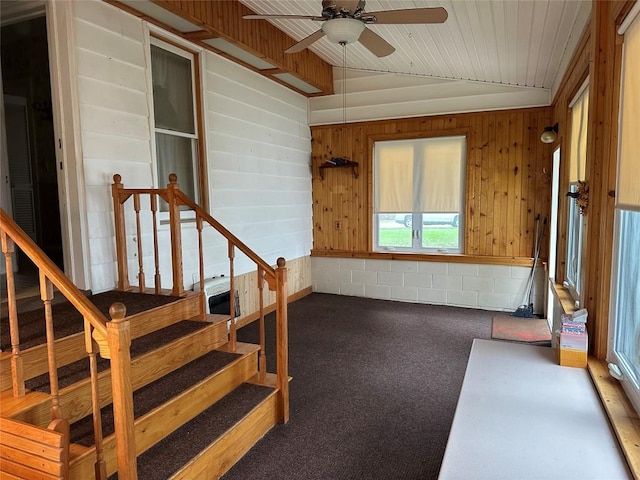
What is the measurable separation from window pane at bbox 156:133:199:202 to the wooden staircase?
68cm

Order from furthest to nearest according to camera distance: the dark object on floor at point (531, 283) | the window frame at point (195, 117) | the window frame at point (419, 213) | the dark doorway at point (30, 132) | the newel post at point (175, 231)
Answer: the window frame at point (419, 213), the dark object on floor at point (531, 283), the dark doorway at point (30, 132), the window frame at point (195, 117), the newel post at point (175, 231)

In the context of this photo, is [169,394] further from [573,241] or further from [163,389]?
[573,241]

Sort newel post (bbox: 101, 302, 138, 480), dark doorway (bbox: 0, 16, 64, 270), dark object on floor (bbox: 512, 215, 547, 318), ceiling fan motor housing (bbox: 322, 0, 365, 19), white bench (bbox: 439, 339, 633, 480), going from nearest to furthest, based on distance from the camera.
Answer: white bench (bbox: 439, 339, 633, 480) < newel post (bbox: 101, 302, 138, 480) < ceiling fan motor housing (bbox: 322, 0, 365, 19) < dark doorway (bbox: 0, 16, 64, 270) < dark object on floor (bbox: 512, 215, 547, 318)

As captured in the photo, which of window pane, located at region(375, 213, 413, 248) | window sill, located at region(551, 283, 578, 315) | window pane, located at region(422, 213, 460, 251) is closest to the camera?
window sill, located at region(551, 283, 578, 315)

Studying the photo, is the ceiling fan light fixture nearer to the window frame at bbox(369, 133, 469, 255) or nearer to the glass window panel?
the glass window panel

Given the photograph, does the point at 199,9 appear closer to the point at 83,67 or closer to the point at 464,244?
the point at 83,67

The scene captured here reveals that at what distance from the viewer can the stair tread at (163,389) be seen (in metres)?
2.01

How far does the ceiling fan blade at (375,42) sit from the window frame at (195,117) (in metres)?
2.00

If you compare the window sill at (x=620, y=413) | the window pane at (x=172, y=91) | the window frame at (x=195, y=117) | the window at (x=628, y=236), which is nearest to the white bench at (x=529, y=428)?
the window sill at (x=620, y=413)

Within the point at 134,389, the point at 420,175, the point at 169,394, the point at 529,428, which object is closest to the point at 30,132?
the point at 134,389

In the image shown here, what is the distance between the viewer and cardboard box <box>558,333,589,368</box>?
6.59 feet

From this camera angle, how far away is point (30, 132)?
4.64m

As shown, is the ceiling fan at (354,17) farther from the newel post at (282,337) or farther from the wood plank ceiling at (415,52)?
the newel post at (282,337)

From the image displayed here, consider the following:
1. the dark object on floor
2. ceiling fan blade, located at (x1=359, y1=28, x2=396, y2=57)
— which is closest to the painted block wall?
ceiling fan blade, located at (x1=359, y1=28, x2=396, y2=57)
